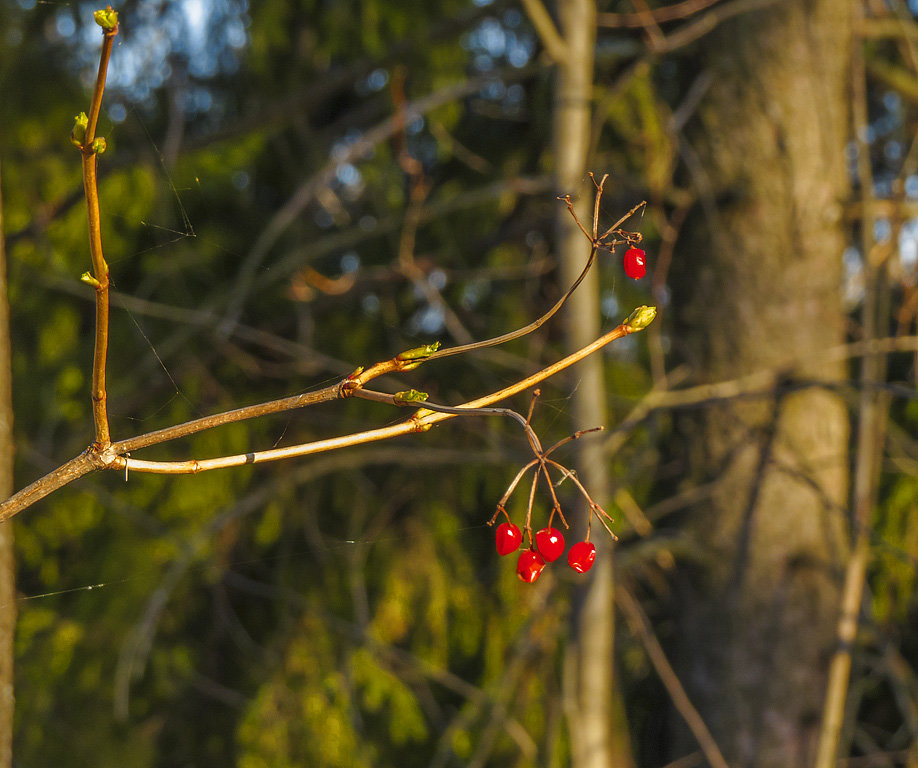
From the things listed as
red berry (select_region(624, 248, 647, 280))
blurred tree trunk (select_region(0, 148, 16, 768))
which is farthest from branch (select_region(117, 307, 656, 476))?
blurred tree trunk (select_region(0, 148, 16, 768))

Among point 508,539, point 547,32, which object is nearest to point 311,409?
point 547,32

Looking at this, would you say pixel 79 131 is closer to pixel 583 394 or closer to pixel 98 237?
pixel 98 237

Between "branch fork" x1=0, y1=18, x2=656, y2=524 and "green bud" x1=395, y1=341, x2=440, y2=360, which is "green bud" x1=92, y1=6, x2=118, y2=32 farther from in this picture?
"green bud" x1=395, y1=341, x2=440, y2=360

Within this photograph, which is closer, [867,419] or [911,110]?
[867,419]

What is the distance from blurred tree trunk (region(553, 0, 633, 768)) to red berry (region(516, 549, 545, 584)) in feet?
2.55

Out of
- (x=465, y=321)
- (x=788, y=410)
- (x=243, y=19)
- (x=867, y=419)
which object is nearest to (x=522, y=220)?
(x=465, y=321)

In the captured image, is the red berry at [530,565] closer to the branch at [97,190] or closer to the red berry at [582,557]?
the red berry at [582,557]

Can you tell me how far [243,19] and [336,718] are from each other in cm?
220

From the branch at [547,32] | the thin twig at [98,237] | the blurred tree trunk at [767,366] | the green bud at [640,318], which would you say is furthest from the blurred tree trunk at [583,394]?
the thin twig at [98,237]

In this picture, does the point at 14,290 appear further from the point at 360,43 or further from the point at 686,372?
the point at 686,372

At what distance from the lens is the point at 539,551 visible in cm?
70

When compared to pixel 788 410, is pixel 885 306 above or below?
above

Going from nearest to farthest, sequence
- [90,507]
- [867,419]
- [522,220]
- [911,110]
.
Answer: [867,419] < [522,220] < [911,110] < [90,507]

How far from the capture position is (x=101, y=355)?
440 mm
